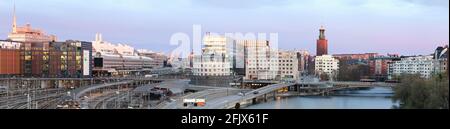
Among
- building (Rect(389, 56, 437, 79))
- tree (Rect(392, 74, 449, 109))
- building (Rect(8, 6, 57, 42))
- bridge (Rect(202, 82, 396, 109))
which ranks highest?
building (Rect(8, 6, 57, 42))

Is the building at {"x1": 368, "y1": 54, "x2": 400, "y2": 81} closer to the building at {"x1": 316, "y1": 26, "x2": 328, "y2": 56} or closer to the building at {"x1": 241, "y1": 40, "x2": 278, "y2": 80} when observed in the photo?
the building at {"x1": 241, "y1": 40, "x2": 278, "y2": 80}

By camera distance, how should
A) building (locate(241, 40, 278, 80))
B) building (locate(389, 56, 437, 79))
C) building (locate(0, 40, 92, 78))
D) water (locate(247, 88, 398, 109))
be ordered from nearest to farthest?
1. water (locate(247, 88, 398, 109))
2. building (locate(0, 40, 92, 78))
3. building (locate(241, 40, 278, 80))
4. building (locate(389, 56, 437, 79))

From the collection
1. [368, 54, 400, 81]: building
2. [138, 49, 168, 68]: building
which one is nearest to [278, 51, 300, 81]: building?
[368, 54, 400, 81]: building

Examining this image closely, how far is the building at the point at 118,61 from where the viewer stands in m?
2.53

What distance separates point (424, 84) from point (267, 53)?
1191 mm

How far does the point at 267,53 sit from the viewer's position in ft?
10.3

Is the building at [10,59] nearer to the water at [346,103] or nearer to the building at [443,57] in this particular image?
the water at [346,103]

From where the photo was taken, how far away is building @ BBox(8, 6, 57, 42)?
214 centimetres

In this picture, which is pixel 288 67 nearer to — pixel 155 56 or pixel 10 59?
pixel 155 56

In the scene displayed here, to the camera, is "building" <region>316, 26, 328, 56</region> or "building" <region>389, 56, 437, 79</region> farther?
"building" <region>389, 56, 437, 79</region>

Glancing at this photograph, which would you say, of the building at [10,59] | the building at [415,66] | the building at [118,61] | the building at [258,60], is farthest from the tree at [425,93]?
the building at [10,59]

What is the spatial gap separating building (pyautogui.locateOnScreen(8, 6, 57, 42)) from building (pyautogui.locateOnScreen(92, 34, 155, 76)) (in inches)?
10.4

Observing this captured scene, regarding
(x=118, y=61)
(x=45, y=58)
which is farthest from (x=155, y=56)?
(x=45, y=58)

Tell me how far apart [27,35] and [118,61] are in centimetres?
81
